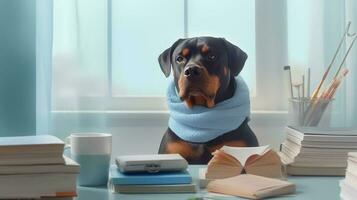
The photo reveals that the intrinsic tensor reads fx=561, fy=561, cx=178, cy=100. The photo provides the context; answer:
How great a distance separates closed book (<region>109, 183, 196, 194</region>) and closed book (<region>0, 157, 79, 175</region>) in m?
0.14

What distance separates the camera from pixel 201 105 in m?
1.26

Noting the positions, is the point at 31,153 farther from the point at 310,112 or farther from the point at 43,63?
the point at 310,112

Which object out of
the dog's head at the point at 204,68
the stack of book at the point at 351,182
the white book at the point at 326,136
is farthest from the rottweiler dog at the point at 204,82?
the stack of book at the point at 351,182

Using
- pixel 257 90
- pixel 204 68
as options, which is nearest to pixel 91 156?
pixel 204 68

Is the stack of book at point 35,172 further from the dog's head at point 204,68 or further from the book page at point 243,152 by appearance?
the dog's head at point 204,68

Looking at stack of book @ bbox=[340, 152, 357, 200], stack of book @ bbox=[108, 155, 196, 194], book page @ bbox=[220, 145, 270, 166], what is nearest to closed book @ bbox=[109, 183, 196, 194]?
stack of book @ bbox=[108, 155, 196, 194]

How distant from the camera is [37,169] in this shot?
0.78 meters

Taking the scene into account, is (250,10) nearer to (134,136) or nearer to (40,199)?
(134,136)

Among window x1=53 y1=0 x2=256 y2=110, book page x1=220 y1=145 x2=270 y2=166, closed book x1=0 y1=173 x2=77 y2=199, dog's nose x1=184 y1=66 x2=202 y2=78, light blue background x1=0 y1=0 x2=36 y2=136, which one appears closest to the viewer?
closed book x1=0 y1=173 x2=77 y2=199

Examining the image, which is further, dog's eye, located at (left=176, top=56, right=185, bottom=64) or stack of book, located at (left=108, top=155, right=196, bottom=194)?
dog's eye, located at (left=176, top=56, right=185, bottom=64)

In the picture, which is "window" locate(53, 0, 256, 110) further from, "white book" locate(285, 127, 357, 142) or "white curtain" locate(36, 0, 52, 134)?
"white book" locate(285, 127, 357, 142)

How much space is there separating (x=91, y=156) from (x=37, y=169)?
187 millimetres

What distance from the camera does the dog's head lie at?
1.23 metres

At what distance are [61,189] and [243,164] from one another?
356 mm
